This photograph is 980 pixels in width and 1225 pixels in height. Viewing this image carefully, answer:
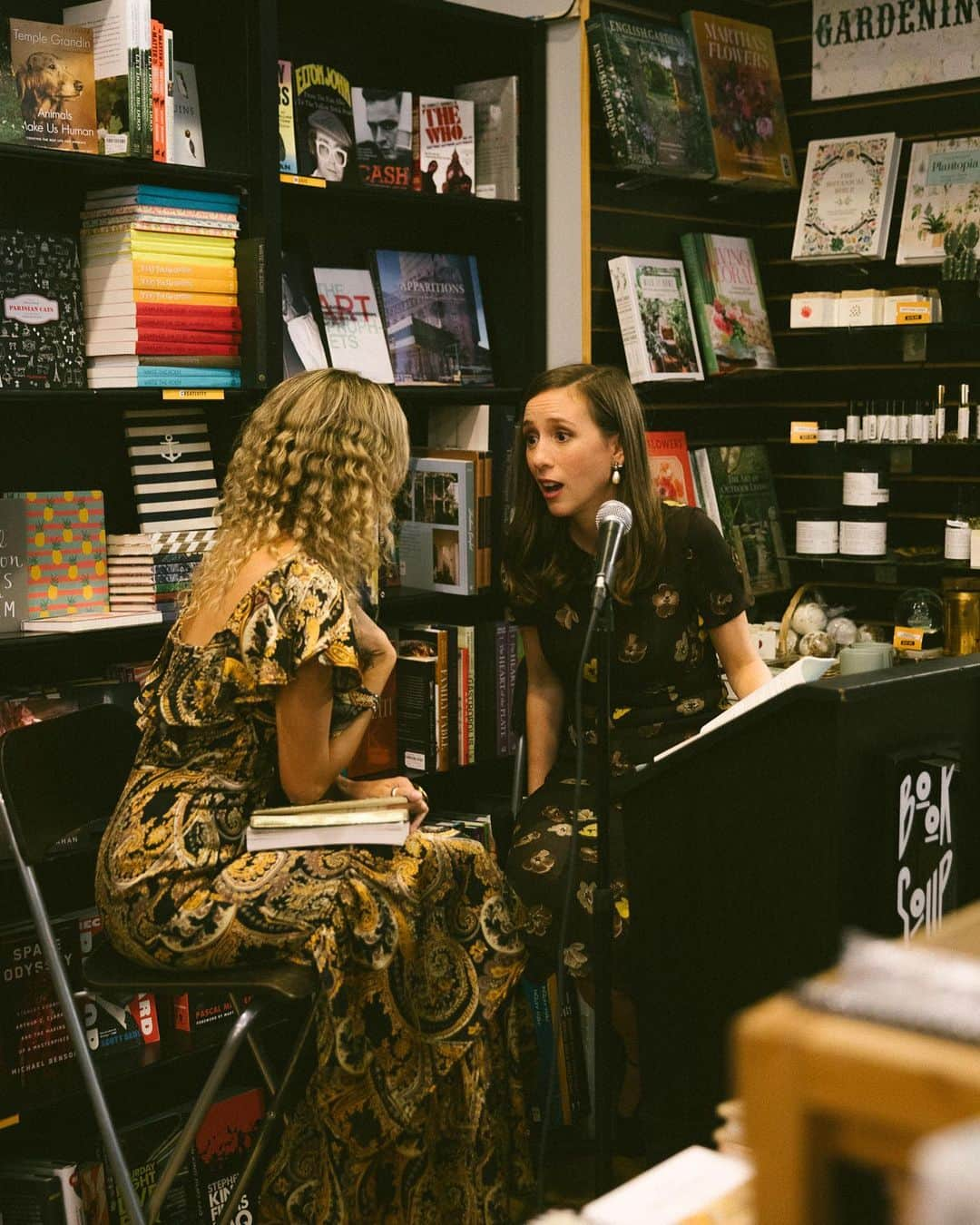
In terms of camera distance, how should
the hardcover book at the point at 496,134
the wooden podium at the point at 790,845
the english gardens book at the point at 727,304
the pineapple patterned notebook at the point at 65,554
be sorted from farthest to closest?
the english gardens book at the point at 727,304 → the hardcover book at the point at 496,134 → the pineapple patterned notebook at the point at 65,554 → the wooden podium at the point at 790,845

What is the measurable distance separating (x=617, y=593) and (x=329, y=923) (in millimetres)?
940

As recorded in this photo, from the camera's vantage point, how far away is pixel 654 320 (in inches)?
152

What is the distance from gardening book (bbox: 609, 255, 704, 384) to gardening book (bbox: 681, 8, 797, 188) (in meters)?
0.34

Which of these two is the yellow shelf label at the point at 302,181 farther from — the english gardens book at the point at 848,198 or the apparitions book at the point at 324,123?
the english gardens book at the point at 848,198

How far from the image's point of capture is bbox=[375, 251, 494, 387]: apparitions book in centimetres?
351

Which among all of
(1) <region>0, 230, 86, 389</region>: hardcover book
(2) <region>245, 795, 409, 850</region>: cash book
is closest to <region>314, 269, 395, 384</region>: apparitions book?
(1) <region>0, 230, 86, 389</region>: hardcover book

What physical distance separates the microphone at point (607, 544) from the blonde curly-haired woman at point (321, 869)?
51 cm

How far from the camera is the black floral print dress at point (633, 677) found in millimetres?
2896

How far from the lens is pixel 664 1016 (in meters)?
1.84

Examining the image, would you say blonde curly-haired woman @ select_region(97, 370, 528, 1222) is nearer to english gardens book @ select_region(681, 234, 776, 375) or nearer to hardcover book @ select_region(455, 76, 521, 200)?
hardcover book @ select_region(455, 76, 521, 200)

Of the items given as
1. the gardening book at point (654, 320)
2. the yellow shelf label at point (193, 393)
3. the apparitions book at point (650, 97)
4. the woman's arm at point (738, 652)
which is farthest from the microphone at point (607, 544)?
the apparitions book at point (650, 97)

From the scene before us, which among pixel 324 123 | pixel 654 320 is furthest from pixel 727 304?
pixel 324 123

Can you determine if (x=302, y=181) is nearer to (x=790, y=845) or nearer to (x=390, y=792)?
(x=390, y=792)

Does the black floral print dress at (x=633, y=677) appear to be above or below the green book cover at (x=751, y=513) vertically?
below
